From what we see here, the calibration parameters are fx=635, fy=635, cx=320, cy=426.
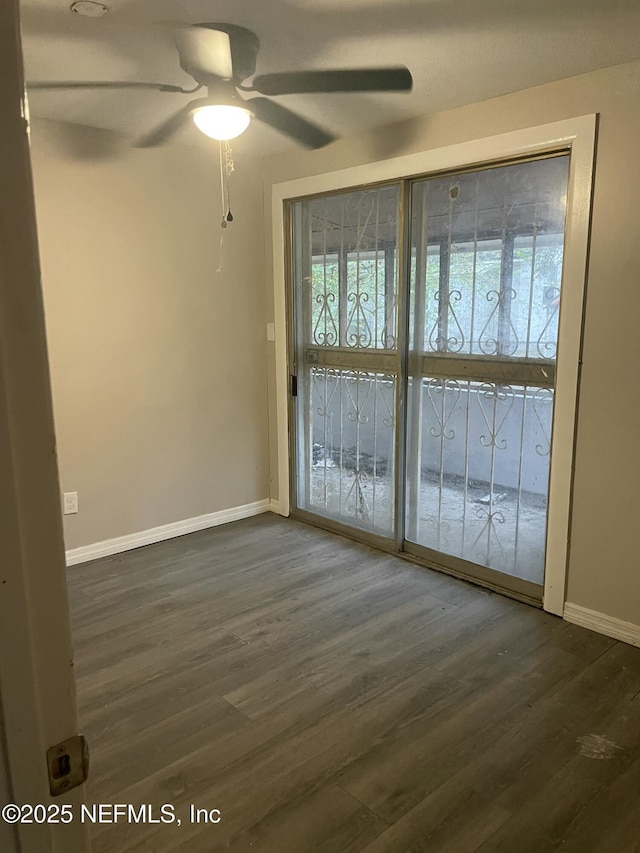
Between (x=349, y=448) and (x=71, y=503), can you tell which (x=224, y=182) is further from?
(x=71, y=503)

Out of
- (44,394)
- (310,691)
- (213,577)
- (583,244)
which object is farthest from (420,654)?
(44,394)

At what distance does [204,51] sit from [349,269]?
1.66 meters

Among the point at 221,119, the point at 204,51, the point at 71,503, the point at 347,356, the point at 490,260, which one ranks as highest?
the point at 204,51

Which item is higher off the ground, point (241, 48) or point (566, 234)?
point (241, 48)

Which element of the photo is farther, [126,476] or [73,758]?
[126,476]

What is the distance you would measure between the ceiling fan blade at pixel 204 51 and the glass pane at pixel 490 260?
52.6 inches

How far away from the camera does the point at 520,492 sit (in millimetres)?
3154

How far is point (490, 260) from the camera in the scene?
3.07m

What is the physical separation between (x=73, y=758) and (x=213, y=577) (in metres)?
2.85

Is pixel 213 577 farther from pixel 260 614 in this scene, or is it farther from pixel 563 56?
pixel 563 56

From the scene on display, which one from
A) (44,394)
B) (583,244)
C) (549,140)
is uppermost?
(549,140)

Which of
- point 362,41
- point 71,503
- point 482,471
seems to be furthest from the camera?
point 71,503

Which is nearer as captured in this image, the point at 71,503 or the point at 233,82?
the point at 233,82

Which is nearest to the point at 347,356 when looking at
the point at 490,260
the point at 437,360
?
the point at 437,360
